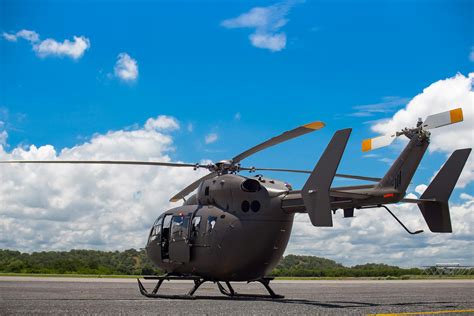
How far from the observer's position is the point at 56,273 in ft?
182

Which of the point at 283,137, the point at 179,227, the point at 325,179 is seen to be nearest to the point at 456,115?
the point at 325,179

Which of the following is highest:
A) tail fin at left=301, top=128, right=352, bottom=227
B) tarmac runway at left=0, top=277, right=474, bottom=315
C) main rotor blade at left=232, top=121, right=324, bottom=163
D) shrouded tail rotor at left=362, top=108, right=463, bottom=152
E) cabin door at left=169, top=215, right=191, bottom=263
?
main rotor blade at left=232, top=121, right=324, bottom=163

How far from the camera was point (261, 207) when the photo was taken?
17.7 metres

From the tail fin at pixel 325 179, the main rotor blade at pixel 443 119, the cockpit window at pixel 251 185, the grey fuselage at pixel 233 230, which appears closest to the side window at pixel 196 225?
the grey fuselage at pixel 233 230

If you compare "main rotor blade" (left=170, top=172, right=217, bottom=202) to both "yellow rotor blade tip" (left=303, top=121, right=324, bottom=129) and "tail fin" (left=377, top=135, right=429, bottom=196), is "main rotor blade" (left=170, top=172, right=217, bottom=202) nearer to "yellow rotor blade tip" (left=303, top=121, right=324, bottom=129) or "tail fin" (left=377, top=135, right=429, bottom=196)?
"yellow rotor blade tip" (left=303, top=121, right=324, bottom=129)

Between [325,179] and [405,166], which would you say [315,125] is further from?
[405,166]

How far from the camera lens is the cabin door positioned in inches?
734

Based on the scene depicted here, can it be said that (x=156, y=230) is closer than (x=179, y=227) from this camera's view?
No

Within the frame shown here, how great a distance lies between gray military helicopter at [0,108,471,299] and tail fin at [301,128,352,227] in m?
0.03

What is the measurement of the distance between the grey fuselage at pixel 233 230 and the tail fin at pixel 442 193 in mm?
4395

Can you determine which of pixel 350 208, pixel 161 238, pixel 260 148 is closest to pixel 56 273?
pixel 161 238

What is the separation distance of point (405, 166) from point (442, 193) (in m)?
2.28

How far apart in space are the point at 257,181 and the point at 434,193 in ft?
18.5

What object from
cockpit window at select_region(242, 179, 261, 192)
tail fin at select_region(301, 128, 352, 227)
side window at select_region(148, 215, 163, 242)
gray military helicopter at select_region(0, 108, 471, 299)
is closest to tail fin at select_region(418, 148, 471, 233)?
gray military helicopter at select_region(0, 108, 471, 299)
